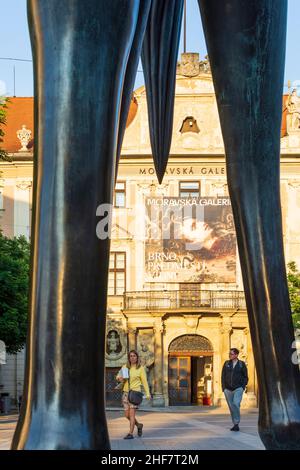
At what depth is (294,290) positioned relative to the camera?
32.1m

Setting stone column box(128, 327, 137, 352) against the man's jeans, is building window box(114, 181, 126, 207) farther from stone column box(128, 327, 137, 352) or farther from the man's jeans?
the man's jeans

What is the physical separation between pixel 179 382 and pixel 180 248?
5.42m

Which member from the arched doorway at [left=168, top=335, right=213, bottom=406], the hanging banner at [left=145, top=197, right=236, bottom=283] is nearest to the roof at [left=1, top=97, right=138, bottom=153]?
the hanging banner at [left=145, top=197, right=236, bottom=283]

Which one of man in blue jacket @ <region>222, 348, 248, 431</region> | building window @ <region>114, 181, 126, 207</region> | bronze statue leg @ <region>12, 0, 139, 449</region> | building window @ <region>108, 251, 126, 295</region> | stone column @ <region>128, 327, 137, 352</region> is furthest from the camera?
building window @ <region>114, 181, 126, 207</region>

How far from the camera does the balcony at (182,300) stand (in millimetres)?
36344

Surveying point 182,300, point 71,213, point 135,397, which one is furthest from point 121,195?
point 71,213

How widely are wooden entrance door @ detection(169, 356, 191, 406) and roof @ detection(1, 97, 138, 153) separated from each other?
33.9ft

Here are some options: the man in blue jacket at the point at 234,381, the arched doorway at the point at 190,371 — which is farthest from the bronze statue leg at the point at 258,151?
the arched doorway at the point at 190,371

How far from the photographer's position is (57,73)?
214 centimetres

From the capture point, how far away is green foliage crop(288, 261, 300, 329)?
101 ft

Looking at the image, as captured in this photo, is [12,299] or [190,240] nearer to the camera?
[12,299]

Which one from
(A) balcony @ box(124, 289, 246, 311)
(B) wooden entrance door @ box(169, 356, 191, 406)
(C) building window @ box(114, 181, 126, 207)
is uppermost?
(C) building window @ box(114, 181, 126, 207)

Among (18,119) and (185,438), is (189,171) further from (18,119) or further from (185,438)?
(185,438)

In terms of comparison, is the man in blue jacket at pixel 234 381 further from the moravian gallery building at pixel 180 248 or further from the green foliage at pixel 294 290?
the moravian gallery building at pixel 180 248
